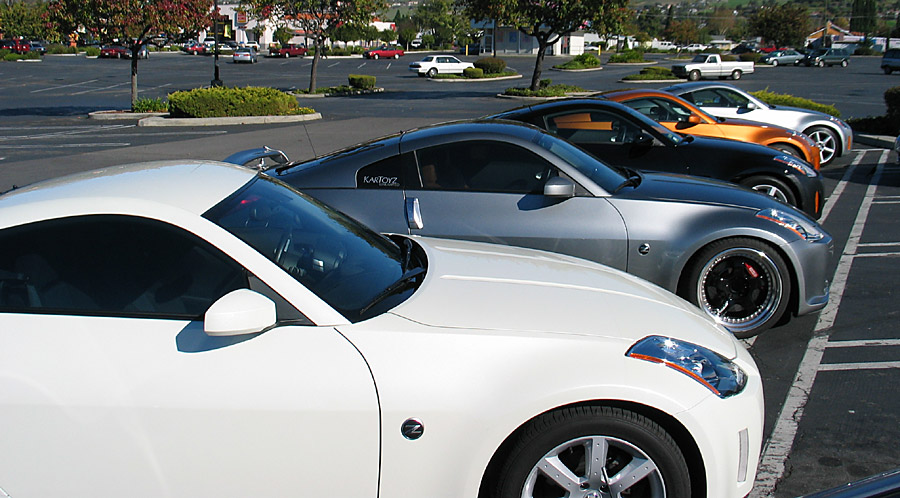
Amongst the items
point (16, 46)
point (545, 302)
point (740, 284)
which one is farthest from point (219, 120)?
point (16, 46)

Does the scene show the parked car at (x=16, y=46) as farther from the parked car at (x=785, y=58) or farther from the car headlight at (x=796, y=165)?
the car headlight at (x=796, y=165)

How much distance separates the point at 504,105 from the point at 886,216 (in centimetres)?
1958

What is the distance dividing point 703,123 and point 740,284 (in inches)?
234

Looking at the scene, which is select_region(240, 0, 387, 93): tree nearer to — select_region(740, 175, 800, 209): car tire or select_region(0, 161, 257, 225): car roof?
select_region(740, 175, 800, 209): car tire

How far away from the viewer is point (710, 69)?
152 ft

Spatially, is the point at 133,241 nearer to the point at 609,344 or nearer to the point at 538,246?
the point at 609,344

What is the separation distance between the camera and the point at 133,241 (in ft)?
10.2

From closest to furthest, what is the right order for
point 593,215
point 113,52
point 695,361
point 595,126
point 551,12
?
1. point 695,361
2. point 593,215
3. point 595,126
4. point 551,12
5. point 113,52

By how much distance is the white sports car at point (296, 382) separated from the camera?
2.83m

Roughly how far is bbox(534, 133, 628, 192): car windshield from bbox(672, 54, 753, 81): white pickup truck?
4117 centimetres

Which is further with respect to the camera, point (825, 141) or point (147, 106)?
point (147, 106)

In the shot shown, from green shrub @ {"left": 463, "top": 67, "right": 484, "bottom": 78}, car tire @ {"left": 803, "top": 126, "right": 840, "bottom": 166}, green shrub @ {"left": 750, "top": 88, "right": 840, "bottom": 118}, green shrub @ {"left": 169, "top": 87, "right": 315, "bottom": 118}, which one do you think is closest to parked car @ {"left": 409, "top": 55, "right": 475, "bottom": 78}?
green shrub @ {"left": 463, "top": 67, "right": 484, "bottom": 78}

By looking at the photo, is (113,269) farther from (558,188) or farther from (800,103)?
(800,103)

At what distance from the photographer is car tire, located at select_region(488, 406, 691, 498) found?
2924 millimetres
